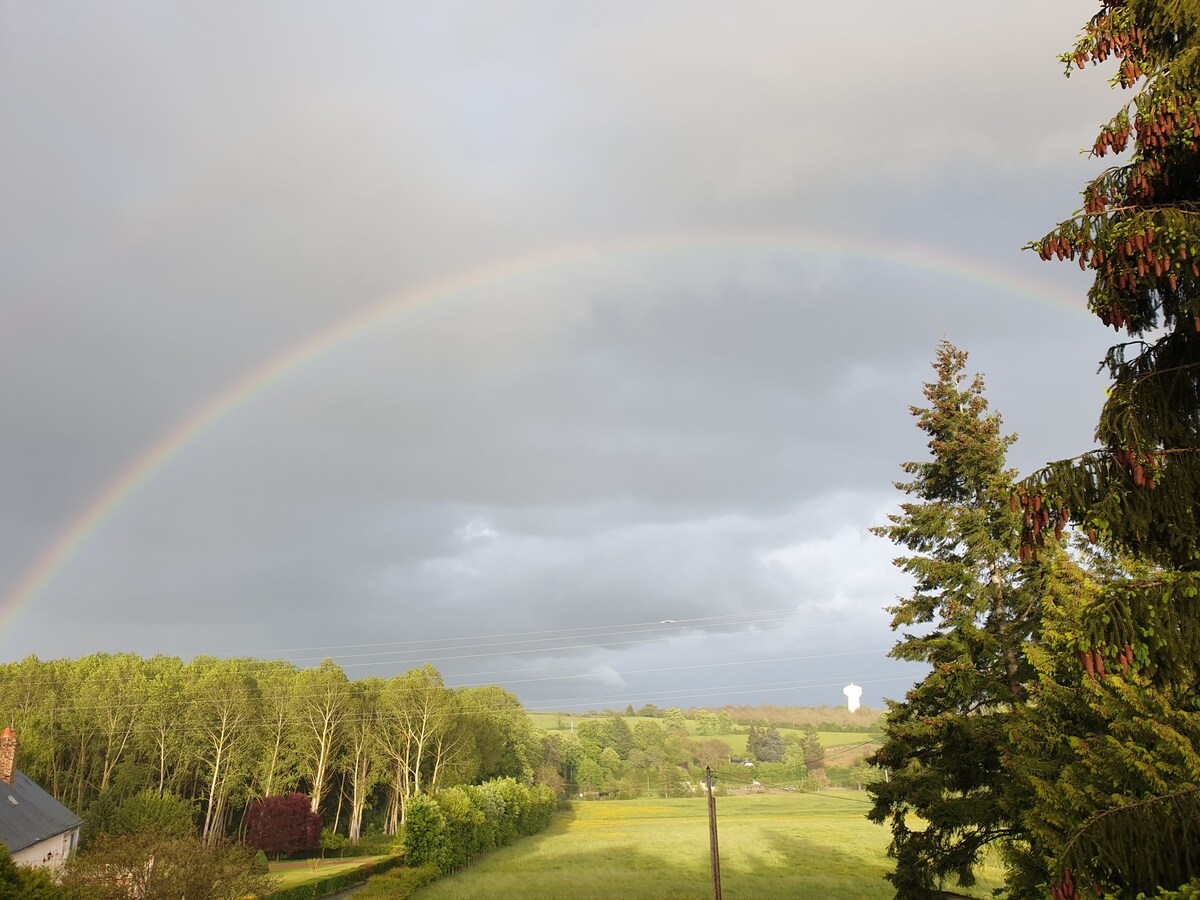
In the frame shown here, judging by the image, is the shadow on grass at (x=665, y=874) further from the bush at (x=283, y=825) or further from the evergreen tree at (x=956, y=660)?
the evergreen tree at (x=956, y=660)

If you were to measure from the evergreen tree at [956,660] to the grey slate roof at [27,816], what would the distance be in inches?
1500

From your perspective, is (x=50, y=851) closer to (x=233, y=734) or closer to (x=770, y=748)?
(x=233, y=734)

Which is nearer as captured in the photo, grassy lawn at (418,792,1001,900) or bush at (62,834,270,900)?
bush at (62,834,270,900)

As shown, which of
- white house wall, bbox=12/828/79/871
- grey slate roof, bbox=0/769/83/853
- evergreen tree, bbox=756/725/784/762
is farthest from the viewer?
evergreen tree, bbox=756/725/784/762

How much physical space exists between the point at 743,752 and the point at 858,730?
3427 cm

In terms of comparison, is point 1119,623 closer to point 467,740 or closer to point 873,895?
point 873,895

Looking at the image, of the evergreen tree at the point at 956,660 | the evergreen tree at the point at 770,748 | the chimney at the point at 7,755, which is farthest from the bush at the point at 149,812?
the evergreen tree at the point at 770,748

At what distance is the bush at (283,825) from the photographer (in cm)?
6222

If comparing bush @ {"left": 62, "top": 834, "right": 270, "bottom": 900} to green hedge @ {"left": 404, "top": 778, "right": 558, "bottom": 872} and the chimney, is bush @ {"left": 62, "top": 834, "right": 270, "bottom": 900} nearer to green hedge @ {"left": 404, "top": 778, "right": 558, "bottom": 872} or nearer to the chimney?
the chimney

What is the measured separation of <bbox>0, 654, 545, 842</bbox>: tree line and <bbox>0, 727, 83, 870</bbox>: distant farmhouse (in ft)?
80.7

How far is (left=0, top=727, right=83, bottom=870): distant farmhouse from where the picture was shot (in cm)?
3790

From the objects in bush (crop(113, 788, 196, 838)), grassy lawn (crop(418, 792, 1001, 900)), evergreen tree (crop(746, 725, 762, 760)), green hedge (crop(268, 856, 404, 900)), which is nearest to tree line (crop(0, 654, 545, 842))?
bush (crop(113, 788, 196, 838))

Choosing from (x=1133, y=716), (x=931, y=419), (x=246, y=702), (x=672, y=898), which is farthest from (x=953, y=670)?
(x=246, y=702)

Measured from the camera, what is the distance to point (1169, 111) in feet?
22.8
